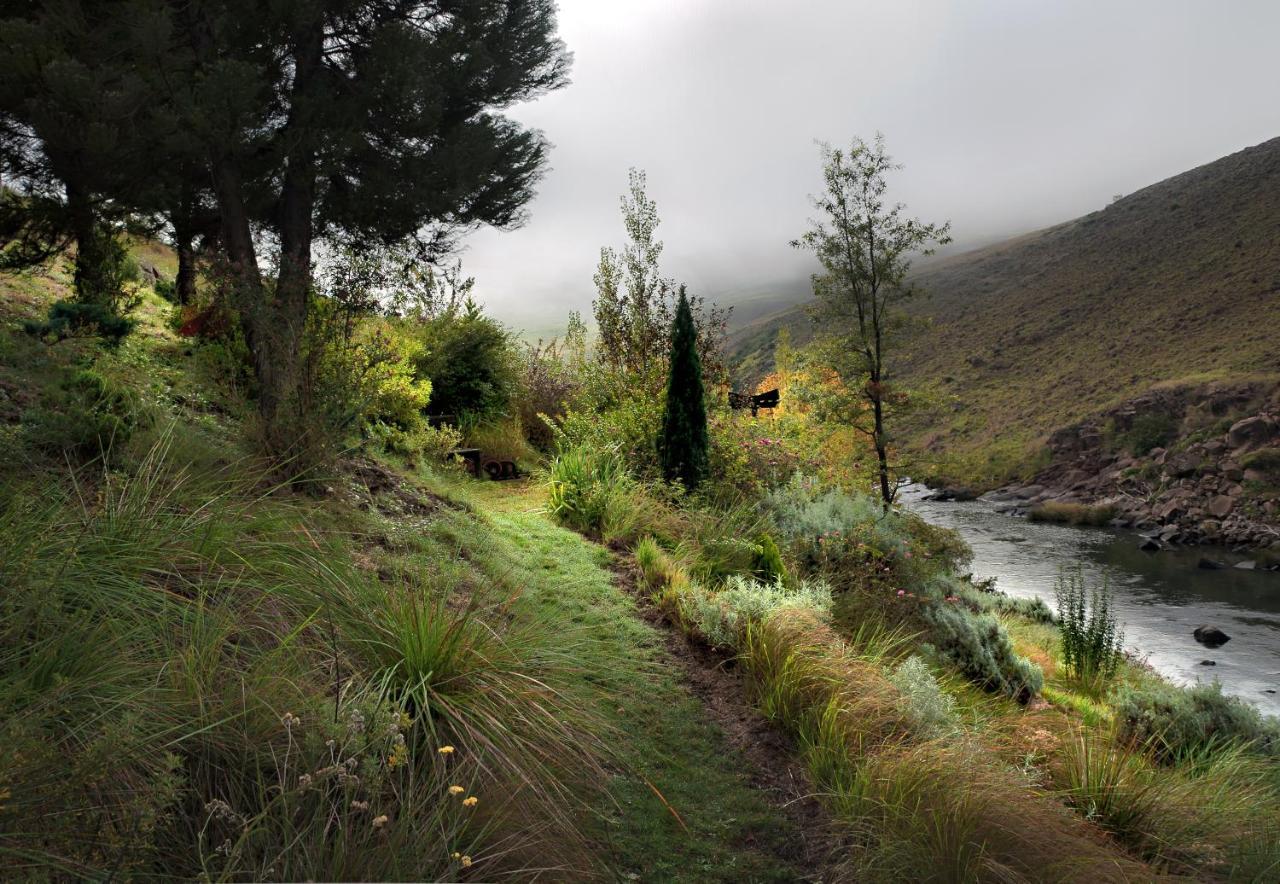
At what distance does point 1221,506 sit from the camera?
1075 inches

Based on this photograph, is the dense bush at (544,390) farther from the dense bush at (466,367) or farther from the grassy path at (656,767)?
the grassy path at (656,767)

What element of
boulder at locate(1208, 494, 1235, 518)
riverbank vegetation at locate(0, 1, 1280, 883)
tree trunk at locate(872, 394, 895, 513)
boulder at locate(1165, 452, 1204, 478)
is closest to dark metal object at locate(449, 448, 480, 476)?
riverbank vegetation at locate(0, 1, 1280, 883)

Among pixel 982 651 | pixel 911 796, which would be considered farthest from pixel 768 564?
pixel 911 796

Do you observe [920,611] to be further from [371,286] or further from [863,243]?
[863,243]

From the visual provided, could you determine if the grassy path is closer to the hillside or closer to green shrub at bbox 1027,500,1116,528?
the hillside

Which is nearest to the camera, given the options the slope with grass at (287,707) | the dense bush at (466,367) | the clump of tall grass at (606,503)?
the slope with grass at (287,707)

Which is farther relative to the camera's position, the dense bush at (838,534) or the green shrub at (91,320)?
the dense bush at (838,534)

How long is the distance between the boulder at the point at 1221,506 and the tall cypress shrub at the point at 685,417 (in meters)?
27.2

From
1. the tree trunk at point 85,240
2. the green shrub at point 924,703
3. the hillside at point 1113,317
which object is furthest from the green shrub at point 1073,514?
the tree trunk at point 85,240

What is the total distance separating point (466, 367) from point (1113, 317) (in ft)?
176

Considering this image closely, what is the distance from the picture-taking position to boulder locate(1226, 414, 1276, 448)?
30.6 metres

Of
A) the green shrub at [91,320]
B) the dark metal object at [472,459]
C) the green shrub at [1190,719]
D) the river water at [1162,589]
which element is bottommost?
the river water at [1162,589]

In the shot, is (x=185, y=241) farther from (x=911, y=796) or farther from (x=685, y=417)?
(x=911, y=796)

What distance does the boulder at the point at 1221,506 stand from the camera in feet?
88.8
